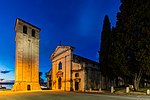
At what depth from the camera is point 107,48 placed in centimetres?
4309

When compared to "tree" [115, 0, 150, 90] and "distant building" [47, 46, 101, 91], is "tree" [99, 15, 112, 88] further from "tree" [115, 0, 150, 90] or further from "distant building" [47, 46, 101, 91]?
"tree" [115, 0, 150, 90]

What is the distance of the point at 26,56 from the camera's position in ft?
159

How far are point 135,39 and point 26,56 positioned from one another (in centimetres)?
2404

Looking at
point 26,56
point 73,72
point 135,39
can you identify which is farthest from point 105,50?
point 26,56

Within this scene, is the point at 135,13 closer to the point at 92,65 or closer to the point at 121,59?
the point at 121,59

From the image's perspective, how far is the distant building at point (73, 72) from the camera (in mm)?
46719

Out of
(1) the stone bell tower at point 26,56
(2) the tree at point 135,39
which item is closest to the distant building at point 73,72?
(1) the stone bell tower at point 26,56

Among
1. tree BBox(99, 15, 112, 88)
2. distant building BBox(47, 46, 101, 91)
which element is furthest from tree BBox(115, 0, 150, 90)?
distant building BBox(47, 46, 101, 91)

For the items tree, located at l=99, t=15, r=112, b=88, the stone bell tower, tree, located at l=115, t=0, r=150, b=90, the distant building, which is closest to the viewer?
tree, located at l=115, t=0, r=150, b=90

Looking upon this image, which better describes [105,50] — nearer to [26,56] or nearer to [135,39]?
[135,39]

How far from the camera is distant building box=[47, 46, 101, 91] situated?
46.7m

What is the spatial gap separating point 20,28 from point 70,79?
47.1 feet

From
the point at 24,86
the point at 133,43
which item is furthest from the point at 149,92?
the point at 24,86

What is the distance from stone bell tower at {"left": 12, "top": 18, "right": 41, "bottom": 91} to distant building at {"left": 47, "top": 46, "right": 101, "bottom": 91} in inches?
208
